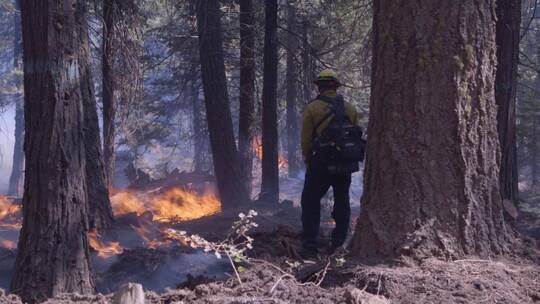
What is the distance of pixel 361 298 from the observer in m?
4.02

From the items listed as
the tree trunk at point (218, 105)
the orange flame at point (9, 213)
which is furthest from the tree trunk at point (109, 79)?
the orange flame at point (9, 213)

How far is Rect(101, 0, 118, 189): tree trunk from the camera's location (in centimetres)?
1042

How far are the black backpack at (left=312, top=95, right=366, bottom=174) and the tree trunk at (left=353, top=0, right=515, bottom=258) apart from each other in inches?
63.0

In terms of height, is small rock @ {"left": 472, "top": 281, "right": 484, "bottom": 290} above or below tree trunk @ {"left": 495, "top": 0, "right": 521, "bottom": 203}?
below

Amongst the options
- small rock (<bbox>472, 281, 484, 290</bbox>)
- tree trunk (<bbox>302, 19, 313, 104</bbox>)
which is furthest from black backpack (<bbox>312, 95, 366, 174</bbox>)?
tree trunk (<bbox>302, 19, 313, 104</bbox>)

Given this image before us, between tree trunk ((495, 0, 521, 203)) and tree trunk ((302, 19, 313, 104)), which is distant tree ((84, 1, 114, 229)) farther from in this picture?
tree trunk ((302, 19, 313, 104))

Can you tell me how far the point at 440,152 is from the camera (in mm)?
4754

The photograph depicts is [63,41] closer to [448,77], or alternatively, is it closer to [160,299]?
[160,299]

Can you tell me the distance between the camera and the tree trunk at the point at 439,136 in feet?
15.5

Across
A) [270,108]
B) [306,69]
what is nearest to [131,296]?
[270,108]

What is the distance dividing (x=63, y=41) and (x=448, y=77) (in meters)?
3.01

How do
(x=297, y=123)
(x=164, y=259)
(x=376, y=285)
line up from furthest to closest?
(x=297, y=123), (x=164, y=259), (x=376, y=285)

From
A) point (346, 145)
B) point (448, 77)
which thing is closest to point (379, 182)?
point (448, 77)

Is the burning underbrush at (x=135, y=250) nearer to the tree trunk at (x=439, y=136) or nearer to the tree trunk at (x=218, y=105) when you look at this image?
the tree trunk at (x=218, y=105)
